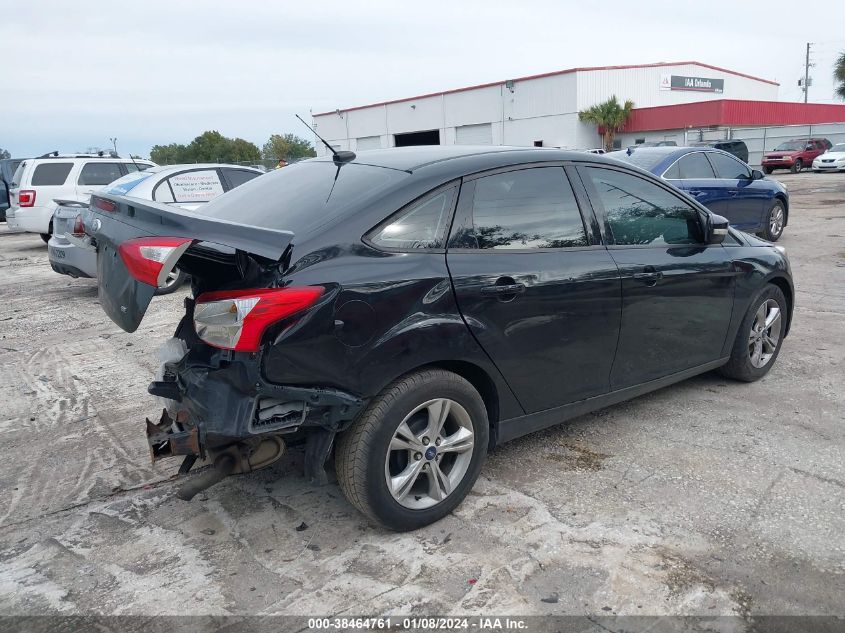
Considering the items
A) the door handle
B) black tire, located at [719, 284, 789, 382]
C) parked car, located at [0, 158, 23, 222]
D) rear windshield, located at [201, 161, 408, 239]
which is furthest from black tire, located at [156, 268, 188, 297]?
parked car, located at [0, 158, 23, 222]

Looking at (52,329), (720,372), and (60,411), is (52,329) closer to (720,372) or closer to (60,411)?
(60,411)

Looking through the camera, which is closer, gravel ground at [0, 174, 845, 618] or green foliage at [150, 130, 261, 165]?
gravel ground at [0, 174, 845, 618]

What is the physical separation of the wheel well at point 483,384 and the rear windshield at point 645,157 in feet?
23.7

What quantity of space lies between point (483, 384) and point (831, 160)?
34.4 metres

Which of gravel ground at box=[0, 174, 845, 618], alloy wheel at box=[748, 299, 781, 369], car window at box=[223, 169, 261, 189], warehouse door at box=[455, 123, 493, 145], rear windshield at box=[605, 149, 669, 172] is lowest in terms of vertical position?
gravel ground at box=[0, 174, 845, 618]

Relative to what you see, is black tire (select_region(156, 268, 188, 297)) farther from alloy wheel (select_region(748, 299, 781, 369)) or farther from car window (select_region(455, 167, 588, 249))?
alloy wheel (select_region(748, 299, 781, 369))

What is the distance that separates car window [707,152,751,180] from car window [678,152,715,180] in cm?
18

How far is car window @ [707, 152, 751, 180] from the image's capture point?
10.7 meters

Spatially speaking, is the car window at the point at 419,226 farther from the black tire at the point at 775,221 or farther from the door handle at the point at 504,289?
the black tire at the point at 775,221

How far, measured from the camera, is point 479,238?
3.40 meters

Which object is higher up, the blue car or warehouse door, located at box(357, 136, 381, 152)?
warehouse door, located at box(357, 136, 381, 152)

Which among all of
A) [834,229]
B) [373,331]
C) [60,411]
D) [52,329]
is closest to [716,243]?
[373,331]

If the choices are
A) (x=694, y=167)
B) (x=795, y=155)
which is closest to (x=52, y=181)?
(x=694, y=167)

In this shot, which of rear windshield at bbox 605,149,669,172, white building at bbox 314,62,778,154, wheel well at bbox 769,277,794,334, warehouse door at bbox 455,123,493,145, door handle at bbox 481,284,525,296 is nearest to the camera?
door handle at bbox 481,284,525,296
